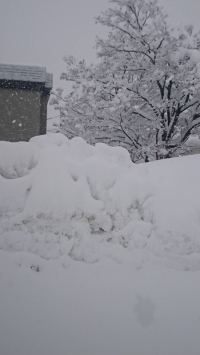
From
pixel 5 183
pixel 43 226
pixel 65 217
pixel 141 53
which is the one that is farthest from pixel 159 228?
pixel 141 53

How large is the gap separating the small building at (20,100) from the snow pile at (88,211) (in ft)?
21.1

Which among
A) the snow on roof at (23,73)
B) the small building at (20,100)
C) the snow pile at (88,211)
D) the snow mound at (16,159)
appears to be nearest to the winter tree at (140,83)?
the snow on roof at (23,73)

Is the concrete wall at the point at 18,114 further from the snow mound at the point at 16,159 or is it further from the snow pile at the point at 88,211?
the snow mound at the point at 16,159

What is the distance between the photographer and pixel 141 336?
4.50 ft

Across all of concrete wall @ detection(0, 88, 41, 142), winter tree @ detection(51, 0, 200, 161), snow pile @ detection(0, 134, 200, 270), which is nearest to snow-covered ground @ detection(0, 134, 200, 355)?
snow pile @ detection(0, 134, 200, 270)

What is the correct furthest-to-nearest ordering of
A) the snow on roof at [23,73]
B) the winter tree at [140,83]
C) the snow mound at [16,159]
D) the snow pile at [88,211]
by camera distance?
1. the snow on roof at [23,73]
2. the winter tree at [140,83]
3. the snow mound at [16,159]
4. the snow pile at [88,211]

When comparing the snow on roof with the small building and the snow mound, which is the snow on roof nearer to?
the small building

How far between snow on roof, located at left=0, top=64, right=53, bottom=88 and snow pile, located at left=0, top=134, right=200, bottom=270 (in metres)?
6.52

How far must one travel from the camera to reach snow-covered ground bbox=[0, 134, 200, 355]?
1.35 metres

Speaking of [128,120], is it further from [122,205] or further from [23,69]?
[122,205]

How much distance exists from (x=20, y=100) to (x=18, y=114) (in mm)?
459

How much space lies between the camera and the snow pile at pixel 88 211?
6.06ft

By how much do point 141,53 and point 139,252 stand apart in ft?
25.1

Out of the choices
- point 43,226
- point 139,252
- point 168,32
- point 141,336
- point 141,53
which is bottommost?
point 141,336
